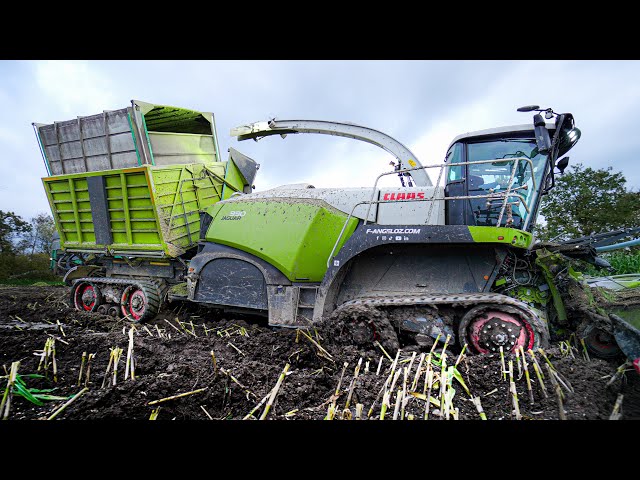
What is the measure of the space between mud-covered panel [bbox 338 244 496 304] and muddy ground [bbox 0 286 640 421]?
2.44 feet

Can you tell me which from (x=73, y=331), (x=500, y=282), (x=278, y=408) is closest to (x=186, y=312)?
(x=73, y=331)

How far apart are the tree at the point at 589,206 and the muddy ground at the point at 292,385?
64.4 ft

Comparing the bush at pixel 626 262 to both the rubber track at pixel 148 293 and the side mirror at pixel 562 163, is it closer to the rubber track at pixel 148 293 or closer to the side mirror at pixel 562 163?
the side mirror at pixel 562 163

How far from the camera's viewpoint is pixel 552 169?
14.2 ft

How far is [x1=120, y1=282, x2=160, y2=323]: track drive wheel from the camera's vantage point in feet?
21.4

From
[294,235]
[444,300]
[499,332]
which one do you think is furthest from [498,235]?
[294,235]

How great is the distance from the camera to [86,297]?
24.4 ft

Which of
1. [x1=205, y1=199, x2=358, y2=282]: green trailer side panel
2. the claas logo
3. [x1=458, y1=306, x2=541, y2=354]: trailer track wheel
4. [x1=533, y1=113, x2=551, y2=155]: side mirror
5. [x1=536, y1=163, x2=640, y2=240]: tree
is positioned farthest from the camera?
[x1=536, y1=163, x2=640, y2=240]: tree

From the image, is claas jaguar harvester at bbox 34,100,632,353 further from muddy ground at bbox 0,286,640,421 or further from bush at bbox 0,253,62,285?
bush at bbox 0,253,62,285

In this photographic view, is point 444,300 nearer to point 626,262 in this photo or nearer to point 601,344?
point 601,344

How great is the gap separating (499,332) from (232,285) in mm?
3548

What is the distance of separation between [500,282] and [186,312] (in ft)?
17.7

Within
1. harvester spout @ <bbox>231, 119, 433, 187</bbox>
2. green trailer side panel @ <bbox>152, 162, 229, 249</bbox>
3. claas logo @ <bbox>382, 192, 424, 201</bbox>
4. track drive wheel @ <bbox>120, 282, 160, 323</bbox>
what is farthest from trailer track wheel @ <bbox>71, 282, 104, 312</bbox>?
claas logo @ <bbox>382, 192, 424, 201</bbox>

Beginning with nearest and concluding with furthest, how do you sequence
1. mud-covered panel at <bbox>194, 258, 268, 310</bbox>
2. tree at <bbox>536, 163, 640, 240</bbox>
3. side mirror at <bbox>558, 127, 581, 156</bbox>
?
side mirror at <bbox>558, 127, 581, 156</bbox> → mud-covered panel at <bbox>194, 258, 268, 310</bbox> → tree at <bbox>536, 163, 640, 240</bbox>
